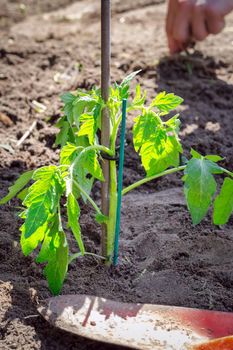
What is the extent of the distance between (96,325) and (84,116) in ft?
2.15

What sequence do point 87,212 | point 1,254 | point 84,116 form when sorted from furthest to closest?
point 87,212, point 1,254, point 84,116

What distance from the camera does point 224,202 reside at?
2068 mm

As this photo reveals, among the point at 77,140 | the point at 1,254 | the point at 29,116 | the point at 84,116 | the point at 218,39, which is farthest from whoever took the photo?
the point at 218,39

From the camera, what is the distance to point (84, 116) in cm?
208

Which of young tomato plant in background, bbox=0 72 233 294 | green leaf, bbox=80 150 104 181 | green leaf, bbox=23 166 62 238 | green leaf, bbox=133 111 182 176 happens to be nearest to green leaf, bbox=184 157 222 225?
young tomato plant in background, bbox=0 72 233 294

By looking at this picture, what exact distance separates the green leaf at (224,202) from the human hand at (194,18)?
2.10 metres

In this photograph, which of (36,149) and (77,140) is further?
(36,149)

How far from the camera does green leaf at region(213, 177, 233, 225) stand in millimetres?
2059

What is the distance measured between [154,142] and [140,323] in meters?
0.58

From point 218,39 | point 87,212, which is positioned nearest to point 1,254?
point 87,212

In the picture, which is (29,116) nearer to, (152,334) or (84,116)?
(84,116)

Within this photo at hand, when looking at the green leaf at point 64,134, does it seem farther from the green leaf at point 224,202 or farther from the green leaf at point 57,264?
the green leaf at point 224,202

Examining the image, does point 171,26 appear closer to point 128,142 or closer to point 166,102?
point 128,142

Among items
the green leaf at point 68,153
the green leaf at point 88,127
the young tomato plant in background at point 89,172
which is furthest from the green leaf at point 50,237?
the green leaf at point 88,127
